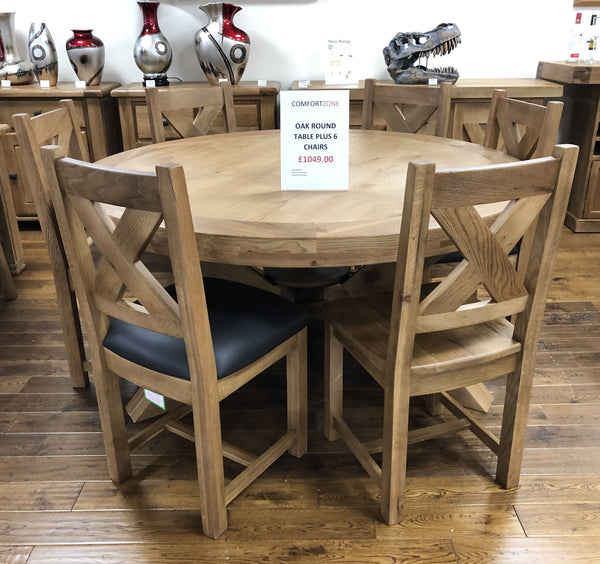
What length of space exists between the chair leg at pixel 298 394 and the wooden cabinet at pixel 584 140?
98.7 inches

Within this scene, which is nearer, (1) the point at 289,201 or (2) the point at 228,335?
(2) the point at 228,335

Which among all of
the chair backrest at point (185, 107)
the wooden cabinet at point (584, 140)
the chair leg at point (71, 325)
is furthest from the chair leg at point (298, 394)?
the wooden cabinet at point (584, 140)

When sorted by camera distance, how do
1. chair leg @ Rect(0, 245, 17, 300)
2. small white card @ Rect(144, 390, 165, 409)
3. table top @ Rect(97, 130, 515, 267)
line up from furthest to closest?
chair leg @ Rect(0, 245, 17, 300), small white card @ Rect(144, 390, 165, 409), table top @ Rect(97, 130, 515, 267)

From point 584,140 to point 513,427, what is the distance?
2.54 metres

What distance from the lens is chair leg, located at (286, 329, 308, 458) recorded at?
5.08 ft

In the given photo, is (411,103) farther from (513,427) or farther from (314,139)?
(513,427)

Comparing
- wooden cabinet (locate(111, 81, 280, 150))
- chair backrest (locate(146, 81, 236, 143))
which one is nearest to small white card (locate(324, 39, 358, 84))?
wooden cabinet (locate(111, 81, 280, 150))

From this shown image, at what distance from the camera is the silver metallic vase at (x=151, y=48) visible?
10.9 feet

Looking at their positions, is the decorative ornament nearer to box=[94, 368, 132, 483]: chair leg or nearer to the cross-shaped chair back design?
the cross-shaped chair back design

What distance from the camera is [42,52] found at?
11.1 ft

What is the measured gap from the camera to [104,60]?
11.5 feet

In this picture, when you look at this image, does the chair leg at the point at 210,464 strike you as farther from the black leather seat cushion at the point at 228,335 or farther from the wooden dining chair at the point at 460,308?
the wooden dining chair at the point at 460,308

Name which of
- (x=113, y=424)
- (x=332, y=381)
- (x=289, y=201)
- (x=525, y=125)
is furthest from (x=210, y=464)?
(x=525, y=125)

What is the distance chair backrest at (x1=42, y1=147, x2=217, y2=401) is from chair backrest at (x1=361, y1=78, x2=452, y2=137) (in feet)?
5.28
